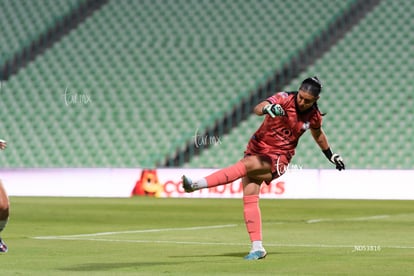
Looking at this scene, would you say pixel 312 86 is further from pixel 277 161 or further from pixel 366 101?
pixel 366 101

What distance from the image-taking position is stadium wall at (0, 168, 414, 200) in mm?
26844

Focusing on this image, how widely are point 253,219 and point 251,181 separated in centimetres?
41

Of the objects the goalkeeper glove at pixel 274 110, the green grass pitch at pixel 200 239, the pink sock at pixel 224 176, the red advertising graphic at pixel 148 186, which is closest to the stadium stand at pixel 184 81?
the red advertising graphic at pixel 148 186

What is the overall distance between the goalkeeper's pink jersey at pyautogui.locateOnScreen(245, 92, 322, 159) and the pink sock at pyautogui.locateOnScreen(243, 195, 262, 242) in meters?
0.51

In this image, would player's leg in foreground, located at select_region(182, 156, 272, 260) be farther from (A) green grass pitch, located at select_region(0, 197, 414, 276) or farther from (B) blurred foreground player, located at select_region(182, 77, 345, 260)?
(A) green grass pitch, located at select_region(0, 197, 414, 276)

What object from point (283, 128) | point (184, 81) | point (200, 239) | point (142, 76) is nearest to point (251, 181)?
point (283, 128)

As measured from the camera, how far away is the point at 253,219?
37.0 feet

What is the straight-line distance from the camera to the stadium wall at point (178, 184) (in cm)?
2684

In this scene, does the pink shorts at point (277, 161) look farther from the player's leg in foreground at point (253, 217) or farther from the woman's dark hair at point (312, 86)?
the woman's dark hair at point (312, 86)

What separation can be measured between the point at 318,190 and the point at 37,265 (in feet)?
56.7

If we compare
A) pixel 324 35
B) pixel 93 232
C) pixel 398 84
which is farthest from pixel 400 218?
pixel 324 35

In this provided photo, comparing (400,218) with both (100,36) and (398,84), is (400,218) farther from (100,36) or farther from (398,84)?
(100,36)

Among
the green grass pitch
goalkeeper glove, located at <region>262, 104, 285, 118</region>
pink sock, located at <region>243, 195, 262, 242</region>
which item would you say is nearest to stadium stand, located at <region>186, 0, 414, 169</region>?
the green grass pitch

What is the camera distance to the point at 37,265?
1045 centimetres
